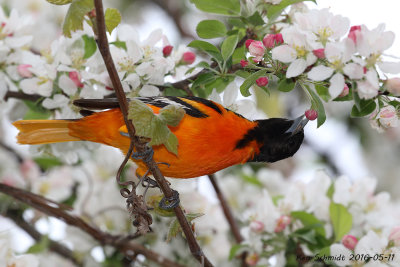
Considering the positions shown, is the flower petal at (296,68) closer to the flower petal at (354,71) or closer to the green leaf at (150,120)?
the flower petal at (354,71)

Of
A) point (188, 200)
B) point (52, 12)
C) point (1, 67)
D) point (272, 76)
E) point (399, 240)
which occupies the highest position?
point (272, 76)

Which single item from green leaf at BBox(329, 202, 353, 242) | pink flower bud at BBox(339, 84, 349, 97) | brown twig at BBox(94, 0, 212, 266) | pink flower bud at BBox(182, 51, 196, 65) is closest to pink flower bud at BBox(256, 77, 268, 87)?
pink flower bud at BBox(339, 84, 349, 97)

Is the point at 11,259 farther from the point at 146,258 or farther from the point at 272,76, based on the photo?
the point at 272,76

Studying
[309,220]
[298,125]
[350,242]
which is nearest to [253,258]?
[309,220]

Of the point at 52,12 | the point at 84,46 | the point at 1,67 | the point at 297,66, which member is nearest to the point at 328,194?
the point at 297,66

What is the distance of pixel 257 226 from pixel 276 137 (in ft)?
1.98

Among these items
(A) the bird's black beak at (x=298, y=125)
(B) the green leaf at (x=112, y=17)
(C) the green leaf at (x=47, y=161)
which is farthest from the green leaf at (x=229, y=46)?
(C) the green leaf at (x=47, y=161)

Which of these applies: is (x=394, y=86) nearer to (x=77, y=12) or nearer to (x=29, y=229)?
(x=77, y=12)

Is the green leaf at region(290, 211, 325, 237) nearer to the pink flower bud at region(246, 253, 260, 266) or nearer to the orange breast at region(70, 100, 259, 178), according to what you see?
the pink flower bud at region(246, 253, 260, 266)

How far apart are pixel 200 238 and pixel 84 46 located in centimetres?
181

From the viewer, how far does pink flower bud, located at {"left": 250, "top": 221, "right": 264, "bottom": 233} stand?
330 cm

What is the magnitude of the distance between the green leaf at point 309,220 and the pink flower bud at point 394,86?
128 centimetres

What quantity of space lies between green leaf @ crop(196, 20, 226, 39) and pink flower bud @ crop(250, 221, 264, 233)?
1.24 metres

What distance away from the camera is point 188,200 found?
402cm
